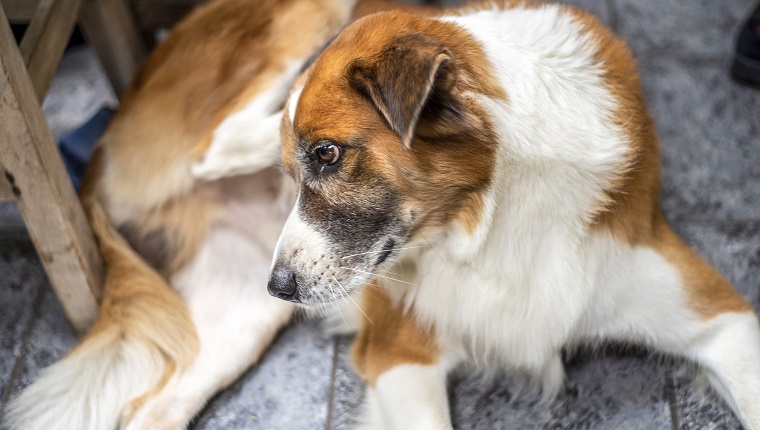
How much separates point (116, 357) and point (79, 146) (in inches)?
33.3

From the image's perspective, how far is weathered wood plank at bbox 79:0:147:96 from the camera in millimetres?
2304

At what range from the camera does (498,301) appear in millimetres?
1638

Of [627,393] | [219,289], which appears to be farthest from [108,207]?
[627,393]

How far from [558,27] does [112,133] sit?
1226 millimetres

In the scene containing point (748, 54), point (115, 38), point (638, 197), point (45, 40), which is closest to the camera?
point (638, 197)

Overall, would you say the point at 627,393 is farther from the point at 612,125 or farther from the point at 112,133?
the point at 112,133

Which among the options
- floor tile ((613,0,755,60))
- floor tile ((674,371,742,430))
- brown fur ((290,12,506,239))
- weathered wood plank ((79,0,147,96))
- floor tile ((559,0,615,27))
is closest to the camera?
brown fur ((290,12,506,239))

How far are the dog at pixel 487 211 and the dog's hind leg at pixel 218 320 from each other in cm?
33

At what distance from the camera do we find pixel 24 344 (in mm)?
2047

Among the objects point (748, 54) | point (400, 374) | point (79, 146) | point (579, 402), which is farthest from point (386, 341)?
point (748, 54)

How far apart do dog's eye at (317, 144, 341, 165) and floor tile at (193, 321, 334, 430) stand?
0.73 metres

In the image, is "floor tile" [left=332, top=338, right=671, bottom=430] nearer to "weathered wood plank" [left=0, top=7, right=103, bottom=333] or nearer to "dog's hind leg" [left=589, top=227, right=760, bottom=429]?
"dog's hind leg" [left=589, top=227, right=760, bottom=429]

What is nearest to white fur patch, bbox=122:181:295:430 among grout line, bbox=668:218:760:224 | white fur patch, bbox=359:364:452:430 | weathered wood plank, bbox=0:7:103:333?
weathered wood plank, bbox=0:7:103:333

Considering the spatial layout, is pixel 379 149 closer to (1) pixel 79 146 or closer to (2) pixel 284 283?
(2) pixel 284 283
